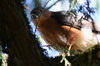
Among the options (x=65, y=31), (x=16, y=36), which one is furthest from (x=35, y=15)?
(x=16, y=36)

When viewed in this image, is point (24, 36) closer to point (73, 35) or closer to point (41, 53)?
point (41, 53)

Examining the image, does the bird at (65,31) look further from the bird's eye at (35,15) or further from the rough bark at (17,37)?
the rough bark at (17,37)

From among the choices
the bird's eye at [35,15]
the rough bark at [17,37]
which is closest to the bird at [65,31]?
the bird's eye at [35,15]

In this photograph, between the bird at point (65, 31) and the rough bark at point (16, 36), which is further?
the bird at point (65, 31)

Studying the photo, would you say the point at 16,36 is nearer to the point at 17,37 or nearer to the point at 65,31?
the point at 17,37

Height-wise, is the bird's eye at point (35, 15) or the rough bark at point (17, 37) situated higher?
the bird's eye at point (35, 15)

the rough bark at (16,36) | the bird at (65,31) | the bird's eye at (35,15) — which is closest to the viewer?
the rough bark at (16,36)

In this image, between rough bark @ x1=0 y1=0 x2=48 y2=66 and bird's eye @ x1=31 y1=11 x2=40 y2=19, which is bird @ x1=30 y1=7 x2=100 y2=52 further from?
rough bark @ x1=0 y1=0 x2=48 y2=66

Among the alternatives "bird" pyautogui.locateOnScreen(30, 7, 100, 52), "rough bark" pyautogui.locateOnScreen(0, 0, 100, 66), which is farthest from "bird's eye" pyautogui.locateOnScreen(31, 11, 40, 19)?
"rough bark" pyautogui.locateOnScreen(0, 0, 100, 66)
